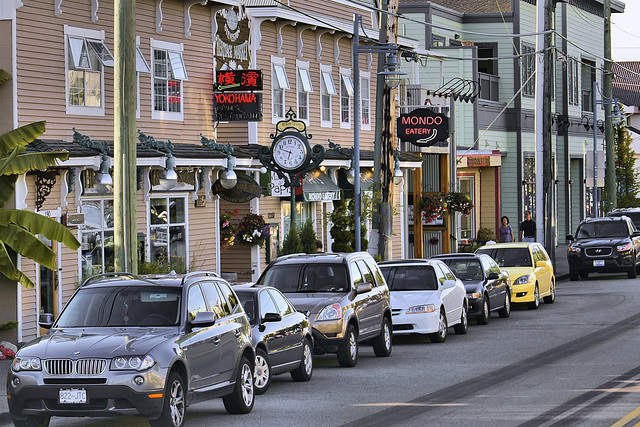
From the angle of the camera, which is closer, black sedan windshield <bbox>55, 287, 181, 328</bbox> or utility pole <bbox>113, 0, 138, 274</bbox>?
black sedan windshield <bbox>55, 287, 181, 328</bbox>

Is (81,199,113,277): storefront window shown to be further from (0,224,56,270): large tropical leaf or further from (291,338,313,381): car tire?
(291,338,313,381): car tire

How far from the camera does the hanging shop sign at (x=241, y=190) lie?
27.9 m

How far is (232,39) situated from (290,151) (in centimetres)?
430

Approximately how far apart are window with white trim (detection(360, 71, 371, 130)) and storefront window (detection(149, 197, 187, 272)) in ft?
33.1

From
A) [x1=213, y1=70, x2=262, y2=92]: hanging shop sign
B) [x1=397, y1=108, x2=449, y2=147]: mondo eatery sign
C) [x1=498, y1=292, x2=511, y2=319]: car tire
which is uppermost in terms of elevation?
[x1=213, y1=70, x2=262, y2=92]: hanging shop sign

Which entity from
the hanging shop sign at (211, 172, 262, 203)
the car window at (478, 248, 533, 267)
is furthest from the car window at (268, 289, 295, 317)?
the car window at (478, 248, 533, 267)

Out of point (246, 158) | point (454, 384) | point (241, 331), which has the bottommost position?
point (454, 384)

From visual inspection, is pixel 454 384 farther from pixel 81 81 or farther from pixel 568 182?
pixel 568 182

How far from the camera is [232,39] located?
2869 centimetres

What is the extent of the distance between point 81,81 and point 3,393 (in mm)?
9158

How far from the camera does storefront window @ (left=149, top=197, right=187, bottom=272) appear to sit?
25562 millimetres

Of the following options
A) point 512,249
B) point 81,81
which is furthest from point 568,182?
point 81,81

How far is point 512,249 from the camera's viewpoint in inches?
1167

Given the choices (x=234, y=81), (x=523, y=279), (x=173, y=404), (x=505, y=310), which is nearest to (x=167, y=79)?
(x=234, y=81)
